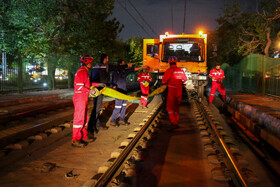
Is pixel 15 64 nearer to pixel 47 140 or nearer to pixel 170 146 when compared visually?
pixel 47 140

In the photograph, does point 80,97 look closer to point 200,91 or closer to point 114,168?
point 114,168

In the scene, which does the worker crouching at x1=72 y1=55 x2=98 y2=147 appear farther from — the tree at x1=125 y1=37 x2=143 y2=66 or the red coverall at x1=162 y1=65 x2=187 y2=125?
the tree at x1=125 y1=37 x2=143 y2=66

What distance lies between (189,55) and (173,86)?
19.1 ft

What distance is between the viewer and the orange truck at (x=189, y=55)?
504 inches

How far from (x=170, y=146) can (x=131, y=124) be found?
2559 mm

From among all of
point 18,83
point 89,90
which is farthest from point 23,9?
point 89,90

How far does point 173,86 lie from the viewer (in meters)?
7.70

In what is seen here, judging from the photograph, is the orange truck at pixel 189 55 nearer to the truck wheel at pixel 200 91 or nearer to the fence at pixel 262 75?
the truck wheel at pixel 200 91

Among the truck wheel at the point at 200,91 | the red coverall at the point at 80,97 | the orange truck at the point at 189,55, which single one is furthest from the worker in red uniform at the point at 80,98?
the truck wheel at the point at 200,91

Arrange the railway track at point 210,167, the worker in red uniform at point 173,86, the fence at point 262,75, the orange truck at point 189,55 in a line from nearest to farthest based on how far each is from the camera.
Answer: the railway track at point 210,167 → the worker in red uniform at point 173,86 → the orange truck at point 189,55 → the fence at point 262,75

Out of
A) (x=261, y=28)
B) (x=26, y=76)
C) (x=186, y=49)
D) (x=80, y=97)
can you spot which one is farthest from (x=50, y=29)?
(x=261, y=28)

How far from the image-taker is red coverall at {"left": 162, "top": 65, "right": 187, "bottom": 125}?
25.0 ft

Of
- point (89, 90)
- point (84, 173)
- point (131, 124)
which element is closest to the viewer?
point (84, 173)

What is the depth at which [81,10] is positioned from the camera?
58.7ft
